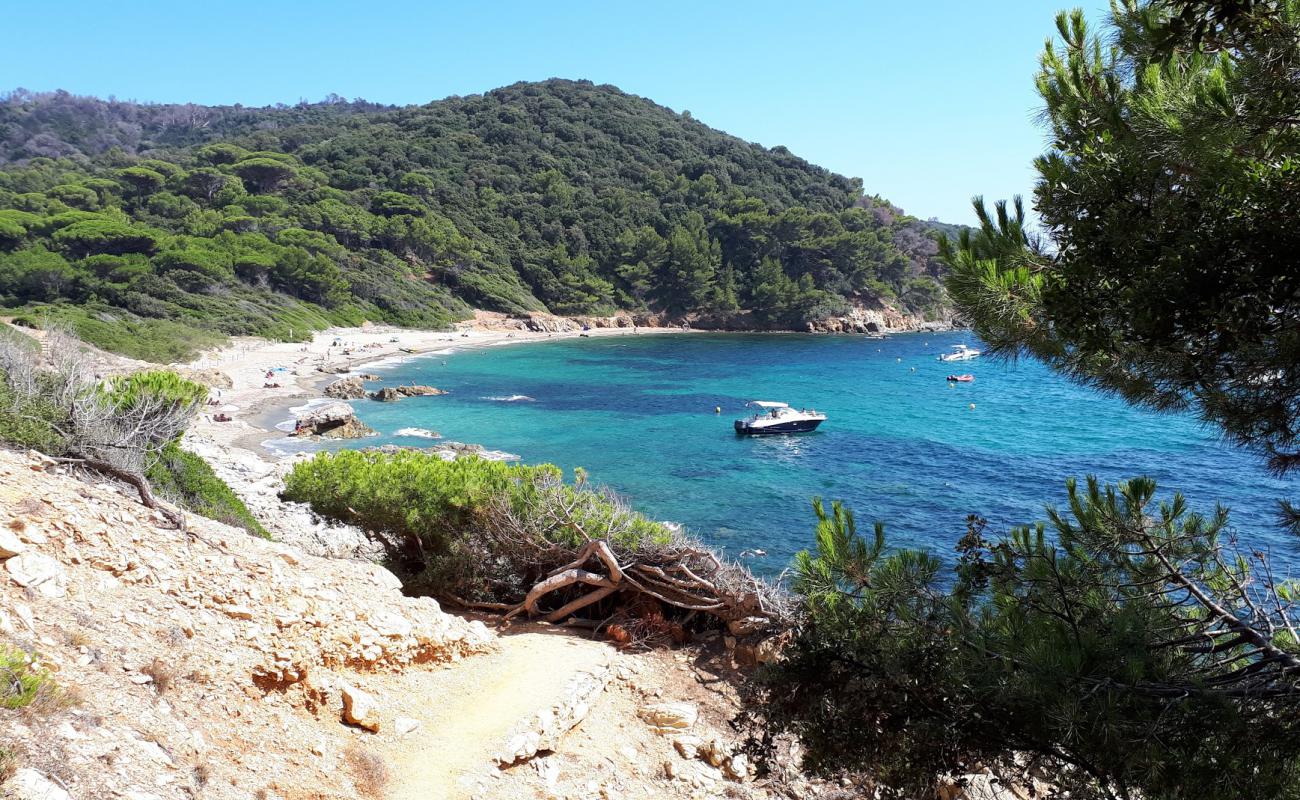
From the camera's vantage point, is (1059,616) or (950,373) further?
(950,373)

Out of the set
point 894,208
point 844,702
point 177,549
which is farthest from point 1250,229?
point 894,208

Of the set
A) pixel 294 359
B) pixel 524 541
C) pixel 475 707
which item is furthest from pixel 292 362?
pixel 475 707

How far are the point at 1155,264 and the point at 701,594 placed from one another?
7495mm

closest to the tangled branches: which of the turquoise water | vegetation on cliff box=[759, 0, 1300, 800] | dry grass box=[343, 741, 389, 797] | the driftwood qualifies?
the driftwood

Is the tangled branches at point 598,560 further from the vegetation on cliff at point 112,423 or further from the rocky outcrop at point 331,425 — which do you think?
the rocky outcrop at point 331,425

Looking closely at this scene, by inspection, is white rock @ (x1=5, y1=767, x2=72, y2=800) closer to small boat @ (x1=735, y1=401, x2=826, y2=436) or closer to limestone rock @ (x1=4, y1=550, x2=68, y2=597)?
limestone rock @ (x1=4, y1=550, x2=68, y2=597)

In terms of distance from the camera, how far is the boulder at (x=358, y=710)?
6.41 meters

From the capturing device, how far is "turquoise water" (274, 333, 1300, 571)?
69.1 ft

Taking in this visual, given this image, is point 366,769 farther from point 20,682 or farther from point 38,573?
point 38,573

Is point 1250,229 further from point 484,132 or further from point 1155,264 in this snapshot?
point 484,132

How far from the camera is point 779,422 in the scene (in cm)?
3253

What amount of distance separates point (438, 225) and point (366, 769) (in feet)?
252

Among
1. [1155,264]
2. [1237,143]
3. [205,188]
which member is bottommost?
[1155,264]

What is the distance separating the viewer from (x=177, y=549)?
6.70m
